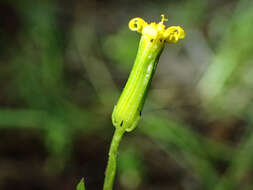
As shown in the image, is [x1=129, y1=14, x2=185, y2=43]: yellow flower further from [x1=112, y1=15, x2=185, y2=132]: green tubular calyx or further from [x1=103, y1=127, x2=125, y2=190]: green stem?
[x1=103, y1=127, x2=125, y2=190]: green stem

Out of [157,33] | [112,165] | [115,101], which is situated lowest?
[112,165]

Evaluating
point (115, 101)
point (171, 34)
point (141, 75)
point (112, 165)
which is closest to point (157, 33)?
point (171, 34)

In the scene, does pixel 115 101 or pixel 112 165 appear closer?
pixel 112 165

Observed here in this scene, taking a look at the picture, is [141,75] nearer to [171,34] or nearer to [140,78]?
[140,78]

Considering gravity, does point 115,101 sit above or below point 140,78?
below

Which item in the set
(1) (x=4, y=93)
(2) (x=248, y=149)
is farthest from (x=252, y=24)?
(1) (x=4, y=93)

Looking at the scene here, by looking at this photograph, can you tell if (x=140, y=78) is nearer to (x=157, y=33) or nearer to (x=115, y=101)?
(x=157, y=33)

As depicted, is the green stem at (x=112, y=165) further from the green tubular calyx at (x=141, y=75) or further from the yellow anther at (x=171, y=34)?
the yellow anther at (x=171, y=34)

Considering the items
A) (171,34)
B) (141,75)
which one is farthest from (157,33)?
(141,75)

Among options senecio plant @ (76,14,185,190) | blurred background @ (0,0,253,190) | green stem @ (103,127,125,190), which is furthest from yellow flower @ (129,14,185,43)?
blurred background @ (0,0,253,190)
